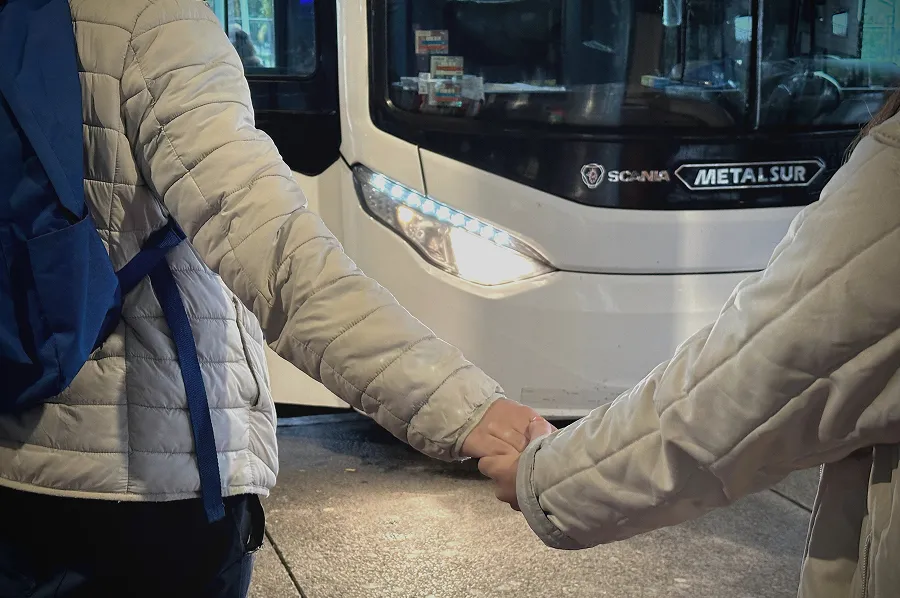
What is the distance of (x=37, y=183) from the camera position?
1.66m

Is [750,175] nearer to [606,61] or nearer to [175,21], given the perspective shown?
[606,61]

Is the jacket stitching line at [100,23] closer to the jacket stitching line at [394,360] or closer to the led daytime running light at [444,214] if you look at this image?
the jacket stitching line at [394,360]

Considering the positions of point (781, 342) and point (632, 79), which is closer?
point (781, 342)

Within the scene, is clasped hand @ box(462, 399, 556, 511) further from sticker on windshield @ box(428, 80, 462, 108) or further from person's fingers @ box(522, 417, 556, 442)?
sticker on windshield @ box(428, 80, 462, 108)

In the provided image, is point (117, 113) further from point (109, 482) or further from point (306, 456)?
point (306, 456)

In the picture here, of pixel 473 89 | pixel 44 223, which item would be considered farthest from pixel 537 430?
pixel 473 89

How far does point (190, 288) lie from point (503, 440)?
0.57 meters

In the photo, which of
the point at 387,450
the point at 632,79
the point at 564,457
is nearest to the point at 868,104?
the point at 632,79

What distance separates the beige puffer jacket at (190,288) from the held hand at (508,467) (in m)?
0.09

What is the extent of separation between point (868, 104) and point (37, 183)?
14.3 feet

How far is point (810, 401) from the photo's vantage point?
4.47 ft

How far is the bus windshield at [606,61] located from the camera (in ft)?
16.3

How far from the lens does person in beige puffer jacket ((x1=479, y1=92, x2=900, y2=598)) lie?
4.21ft

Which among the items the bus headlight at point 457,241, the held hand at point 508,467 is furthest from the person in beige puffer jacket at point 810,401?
the bus headlight at point 457,241
